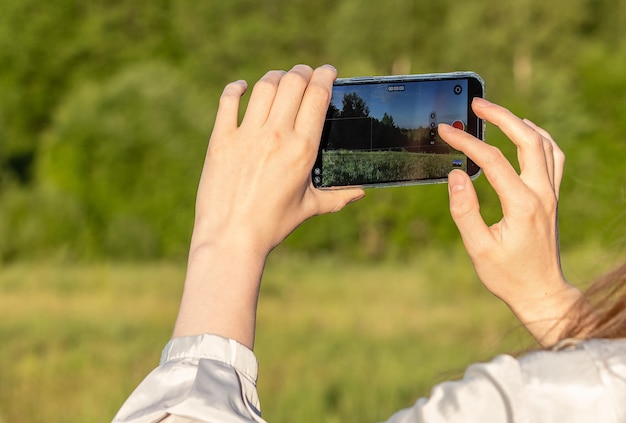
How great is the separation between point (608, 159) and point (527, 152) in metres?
18.4

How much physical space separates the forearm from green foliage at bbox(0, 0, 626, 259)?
1522 cm

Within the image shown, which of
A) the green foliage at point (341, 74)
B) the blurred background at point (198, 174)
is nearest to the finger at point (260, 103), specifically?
the blurred background at point (198, 174)

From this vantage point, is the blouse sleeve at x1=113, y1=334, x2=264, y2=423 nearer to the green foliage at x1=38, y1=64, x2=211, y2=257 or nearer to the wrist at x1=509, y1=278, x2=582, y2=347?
the wrist at x1=509, y1=278, x2=582, y2=347

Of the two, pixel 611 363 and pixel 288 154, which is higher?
pixel 288 154

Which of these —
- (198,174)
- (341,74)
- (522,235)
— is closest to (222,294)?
(522,235)

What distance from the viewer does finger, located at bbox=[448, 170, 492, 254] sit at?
950 millimetres

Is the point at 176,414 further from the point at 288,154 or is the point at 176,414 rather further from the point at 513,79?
the point at 513,79

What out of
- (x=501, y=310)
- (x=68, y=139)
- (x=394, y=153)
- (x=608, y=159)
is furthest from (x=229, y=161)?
(x=68, y=139)

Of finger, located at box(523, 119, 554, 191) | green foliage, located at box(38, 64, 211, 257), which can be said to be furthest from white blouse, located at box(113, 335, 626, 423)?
green foliage, located at box(38, 64, 211, 257)

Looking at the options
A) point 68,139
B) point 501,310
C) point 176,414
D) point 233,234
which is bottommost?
point 501,310

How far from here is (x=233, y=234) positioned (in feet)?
2.90

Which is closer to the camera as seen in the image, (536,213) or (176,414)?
(176,414)

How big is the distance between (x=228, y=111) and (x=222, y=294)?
0.19 metres

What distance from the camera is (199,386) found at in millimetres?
801
